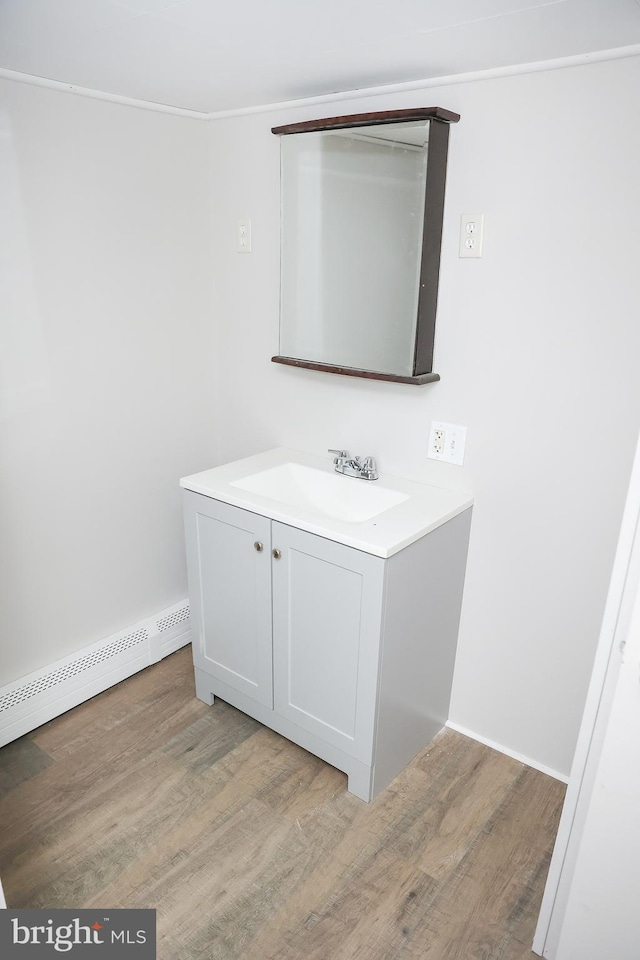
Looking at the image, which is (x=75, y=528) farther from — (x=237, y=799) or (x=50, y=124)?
(x=50, y=124)

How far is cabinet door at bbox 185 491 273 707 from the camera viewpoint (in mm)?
2012

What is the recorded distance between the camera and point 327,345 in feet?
7.23

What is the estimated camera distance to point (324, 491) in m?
2.23

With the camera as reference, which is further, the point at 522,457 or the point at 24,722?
the point at 24,722

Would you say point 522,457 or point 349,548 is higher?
point 522,457

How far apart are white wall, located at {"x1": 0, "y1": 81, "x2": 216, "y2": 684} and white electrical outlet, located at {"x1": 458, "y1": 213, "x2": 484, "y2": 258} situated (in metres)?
1.08

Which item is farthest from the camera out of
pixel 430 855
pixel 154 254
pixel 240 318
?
pixel 240 318

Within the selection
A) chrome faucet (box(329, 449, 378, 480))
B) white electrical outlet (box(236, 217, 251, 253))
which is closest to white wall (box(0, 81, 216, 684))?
white electrical outlet (box(236, 217, 251, 253))

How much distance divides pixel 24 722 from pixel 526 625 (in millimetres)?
1662

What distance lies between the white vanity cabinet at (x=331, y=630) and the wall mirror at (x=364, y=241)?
0.58 metres

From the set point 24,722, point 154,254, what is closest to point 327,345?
point 154,254

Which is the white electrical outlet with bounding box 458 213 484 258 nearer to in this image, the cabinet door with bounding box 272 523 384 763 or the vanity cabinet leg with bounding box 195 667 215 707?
the cabinet door with bounding box 272 523 384 763

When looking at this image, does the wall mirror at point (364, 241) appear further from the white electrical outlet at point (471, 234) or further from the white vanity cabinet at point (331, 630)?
the white vanity cabinet at point (331, 630)

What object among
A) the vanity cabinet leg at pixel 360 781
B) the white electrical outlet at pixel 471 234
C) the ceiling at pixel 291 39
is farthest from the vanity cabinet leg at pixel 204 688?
the ceiling at pixel 291 39
